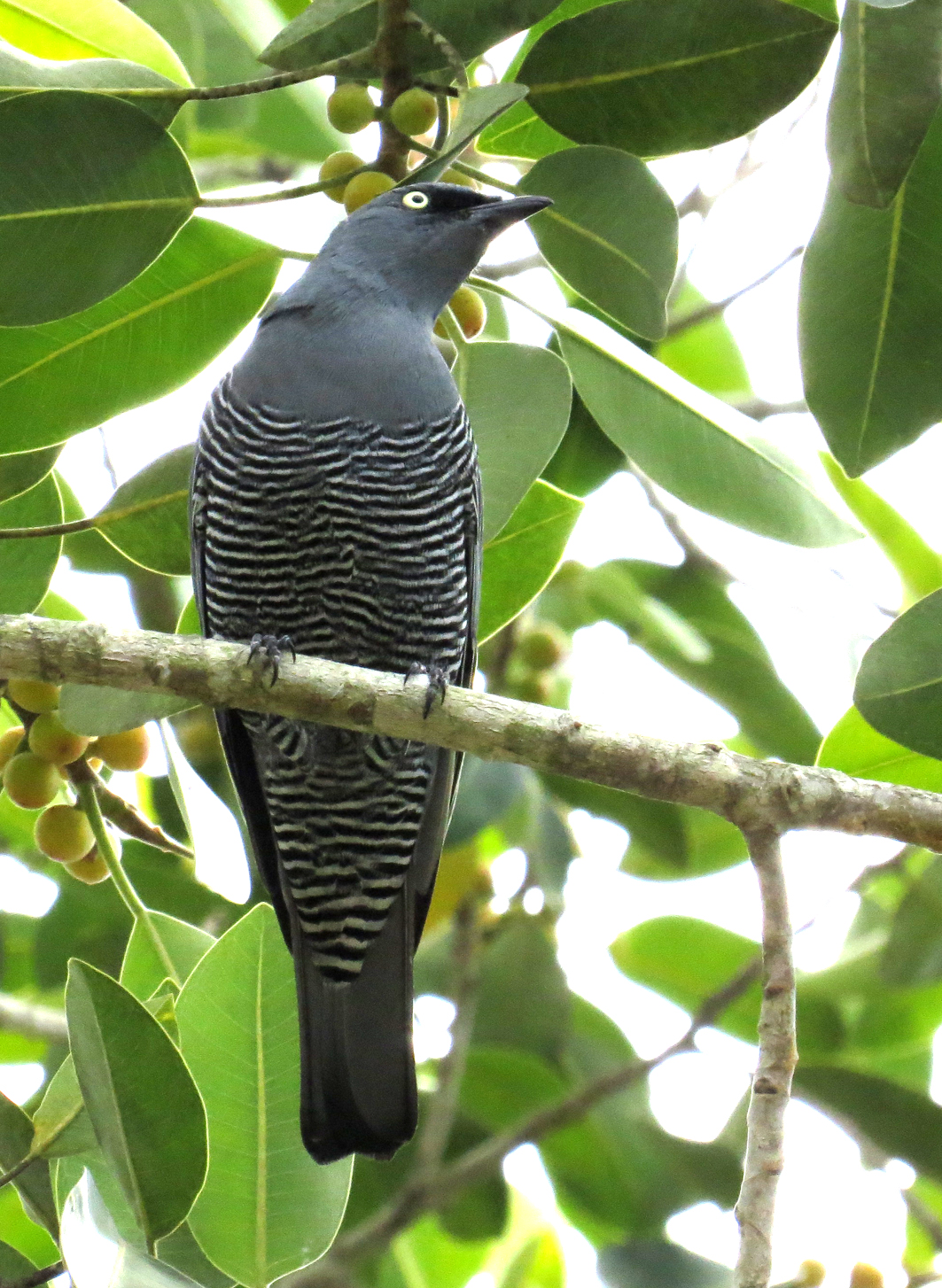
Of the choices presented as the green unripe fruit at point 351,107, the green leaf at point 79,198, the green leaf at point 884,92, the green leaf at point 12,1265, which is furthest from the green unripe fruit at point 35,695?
the green leaf at point 884,92

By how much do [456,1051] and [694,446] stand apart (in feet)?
4.79

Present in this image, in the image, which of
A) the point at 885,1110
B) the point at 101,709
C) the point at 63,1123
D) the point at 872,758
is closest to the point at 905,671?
Result: the point at 872,758

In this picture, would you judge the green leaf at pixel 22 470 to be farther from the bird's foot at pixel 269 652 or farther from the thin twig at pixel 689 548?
the thin twig at pixel 689 548

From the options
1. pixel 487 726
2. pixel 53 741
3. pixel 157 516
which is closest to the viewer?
pixel 487 726

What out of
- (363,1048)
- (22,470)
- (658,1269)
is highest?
(22,470)

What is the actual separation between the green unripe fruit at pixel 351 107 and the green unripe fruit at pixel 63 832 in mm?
1365

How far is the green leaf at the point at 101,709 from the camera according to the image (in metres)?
2.60

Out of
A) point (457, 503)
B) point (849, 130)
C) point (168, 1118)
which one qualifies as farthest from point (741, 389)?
point (168, 1118)

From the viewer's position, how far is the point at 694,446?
2.78m

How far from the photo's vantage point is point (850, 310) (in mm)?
2516

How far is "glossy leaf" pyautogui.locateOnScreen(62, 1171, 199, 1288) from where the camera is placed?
72.7 inches

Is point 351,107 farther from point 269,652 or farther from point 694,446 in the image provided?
point 269,652

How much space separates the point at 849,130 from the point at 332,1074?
6.63 feet

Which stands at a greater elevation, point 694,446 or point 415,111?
point 415,111
